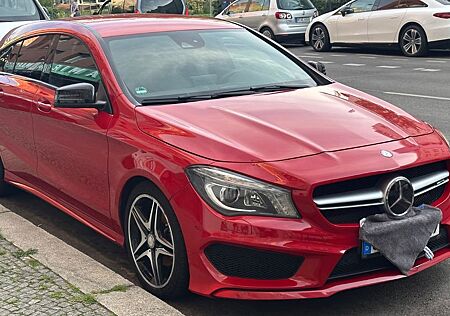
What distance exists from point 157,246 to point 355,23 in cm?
1545

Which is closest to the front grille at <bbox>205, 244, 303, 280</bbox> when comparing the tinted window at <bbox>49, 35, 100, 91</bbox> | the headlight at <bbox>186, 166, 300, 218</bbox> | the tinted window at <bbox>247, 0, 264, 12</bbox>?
the headlight at <bbox>186, 166, 300, 218</bbox>

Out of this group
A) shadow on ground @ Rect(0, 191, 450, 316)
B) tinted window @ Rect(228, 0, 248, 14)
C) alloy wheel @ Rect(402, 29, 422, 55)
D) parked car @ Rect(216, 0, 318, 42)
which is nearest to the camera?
shadow on ground @ Rect(0, 191, 450, 316)

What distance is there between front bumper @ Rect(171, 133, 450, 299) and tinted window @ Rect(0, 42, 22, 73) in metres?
3.08

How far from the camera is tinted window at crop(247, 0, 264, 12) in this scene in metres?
21.9

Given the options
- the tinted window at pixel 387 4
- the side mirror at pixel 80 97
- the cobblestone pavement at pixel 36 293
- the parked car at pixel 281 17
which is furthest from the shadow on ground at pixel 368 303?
the parked car at pixel 281 17

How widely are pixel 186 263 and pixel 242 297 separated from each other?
0.38 meters

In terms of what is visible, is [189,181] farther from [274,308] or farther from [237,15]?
[237,15]

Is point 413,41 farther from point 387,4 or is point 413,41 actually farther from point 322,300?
point 322,300

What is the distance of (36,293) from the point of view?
14.1 ft

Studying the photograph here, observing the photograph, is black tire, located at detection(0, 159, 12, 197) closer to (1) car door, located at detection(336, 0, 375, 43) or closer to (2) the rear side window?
(2) the rear side window

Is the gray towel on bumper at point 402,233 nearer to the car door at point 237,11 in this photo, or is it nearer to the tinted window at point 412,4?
the tinted window at point 412,4

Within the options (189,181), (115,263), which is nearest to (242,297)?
(189,181)

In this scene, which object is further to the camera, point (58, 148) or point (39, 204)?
point (39, 204)

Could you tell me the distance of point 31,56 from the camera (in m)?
6.16
